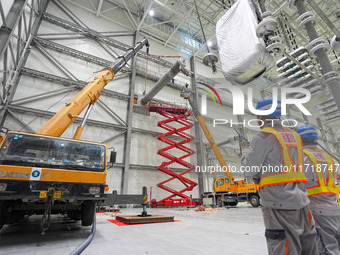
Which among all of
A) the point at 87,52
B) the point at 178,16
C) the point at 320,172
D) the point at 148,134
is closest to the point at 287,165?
the point at 320,172

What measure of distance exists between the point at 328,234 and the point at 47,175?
3.92 meters

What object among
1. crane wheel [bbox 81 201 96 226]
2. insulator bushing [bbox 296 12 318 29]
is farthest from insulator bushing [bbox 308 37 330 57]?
crane wheel [bbox 81 201 96 226]

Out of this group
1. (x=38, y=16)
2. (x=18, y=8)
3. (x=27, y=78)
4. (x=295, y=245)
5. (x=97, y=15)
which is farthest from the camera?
(x=97, y=15)

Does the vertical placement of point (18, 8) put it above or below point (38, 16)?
below

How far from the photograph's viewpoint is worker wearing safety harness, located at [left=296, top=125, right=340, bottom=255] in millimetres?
1721

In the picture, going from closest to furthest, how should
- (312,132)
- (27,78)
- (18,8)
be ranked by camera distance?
(312,132) → (18,8) → (27,78)

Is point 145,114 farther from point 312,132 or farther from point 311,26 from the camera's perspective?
point 312,132

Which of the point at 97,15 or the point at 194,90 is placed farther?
the point at 194,90

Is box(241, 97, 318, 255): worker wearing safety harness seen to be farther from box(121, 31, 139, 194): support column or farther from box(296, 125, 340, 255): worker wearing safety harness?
box(121, 31, 139, 194): support column

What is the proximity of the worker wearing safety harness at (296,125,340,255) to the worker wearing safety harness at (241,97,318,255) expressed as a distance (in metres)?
0.65

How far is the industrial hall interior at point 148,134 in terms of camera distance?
169cm

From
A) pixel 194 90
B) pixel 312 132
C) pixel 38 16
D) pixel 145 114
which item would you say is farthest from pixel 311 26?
pixel 38 16

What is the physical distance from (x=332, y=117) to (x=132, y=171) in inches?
569

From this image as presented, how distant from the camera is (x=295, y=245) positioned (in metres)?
1.24
